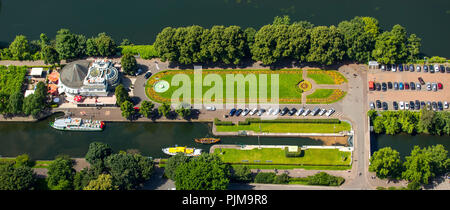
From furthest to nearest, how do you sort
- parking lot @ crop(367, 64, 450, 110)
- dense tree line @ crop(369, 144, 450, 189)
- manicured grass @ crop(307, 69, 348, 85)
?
manicured grass @ crop(307, 69, 348, 85) < parking lot @ crop(367, 64, 450, 110) < dense tree line @ crop(369, 144, 450, 189)

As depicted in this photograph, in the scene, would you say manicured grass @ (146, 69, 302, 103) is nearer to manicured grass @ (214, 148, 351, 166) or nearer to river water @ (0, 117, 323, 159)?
river water @ (0, 117, 323, 159)

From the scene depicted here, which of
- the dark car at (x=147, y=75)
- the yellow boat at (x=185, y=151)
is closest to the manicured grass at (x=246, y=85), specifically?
the dark car at (x=147, y=75)

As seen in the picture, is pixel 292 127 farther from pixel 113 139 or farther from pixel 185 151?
pixel 113 139

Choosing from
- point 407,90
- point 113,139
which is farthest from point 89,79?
point 407,90

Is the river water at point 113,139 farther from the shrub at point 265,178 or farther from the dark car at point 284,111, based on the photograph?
the shrub at point 265,178

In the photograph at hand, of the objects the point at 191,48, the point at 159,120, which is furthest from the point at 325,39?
the point at 159,120

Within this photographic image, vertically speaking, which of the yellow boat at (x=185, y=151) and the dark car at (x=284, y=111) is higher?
the dark car at (x=284, y=111)

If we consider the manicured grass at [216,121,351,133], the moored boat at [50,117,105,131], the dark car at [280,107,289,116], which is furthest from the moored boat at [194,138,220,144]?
the moored boat at [50,117,105,131]
